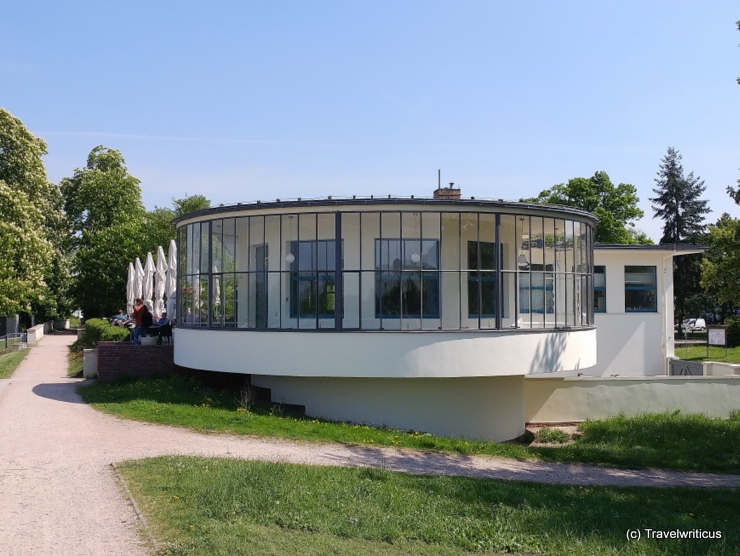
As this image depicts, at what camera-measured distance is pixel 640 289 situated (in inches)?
1070

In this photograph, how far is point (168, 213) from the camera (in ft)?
200

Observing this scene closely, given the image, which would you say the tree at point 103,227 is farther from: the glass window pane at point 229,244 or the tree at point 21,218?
the glass window pane at point 229,244

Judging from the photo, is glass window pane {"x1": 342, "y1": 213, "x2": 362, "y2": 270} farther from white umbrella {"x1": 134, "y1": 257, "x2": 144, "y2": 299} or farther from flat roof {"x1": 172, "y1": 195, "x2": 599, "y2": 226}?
white umbrella {"x1": 134, "y1": 257, "x2": 144, "y2": 299}

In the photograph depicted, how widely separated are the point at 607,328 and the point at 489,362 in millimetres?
11351

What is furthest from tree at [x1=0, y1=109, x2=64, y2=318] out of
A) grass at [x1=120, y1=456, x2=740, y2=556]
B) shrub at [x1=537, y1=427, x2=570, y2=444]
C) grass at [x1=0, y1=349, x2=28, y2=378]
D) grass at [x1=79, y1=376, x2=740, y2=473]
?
grass at [x1=120, y1=456, x2=740, y2=556]

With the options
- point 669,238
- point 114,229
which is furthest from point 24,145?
point 669,238

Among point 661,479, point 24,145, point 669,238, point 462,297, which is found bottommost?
point 661,479

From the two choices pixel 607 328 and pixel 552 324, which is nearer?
pixel 552 324

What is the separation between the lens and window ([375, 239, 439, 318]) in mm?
17062

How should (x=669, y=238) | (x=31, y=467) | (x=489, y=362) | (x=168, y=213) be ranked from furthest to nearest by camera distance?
(x=168, y=213)
(x=669, y=238)
(x=489, y=362)
(x=31, y=467)

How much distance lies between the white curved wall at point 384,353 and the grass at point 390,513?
494 centimetres

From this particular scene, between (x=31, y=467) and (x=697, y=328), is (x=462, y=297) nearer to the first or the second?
(x=31, y=467)

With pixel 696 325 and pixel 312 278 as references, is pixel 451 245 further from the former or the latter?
pixel 696 325

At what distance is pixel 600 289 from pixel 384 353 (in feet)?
43.3
